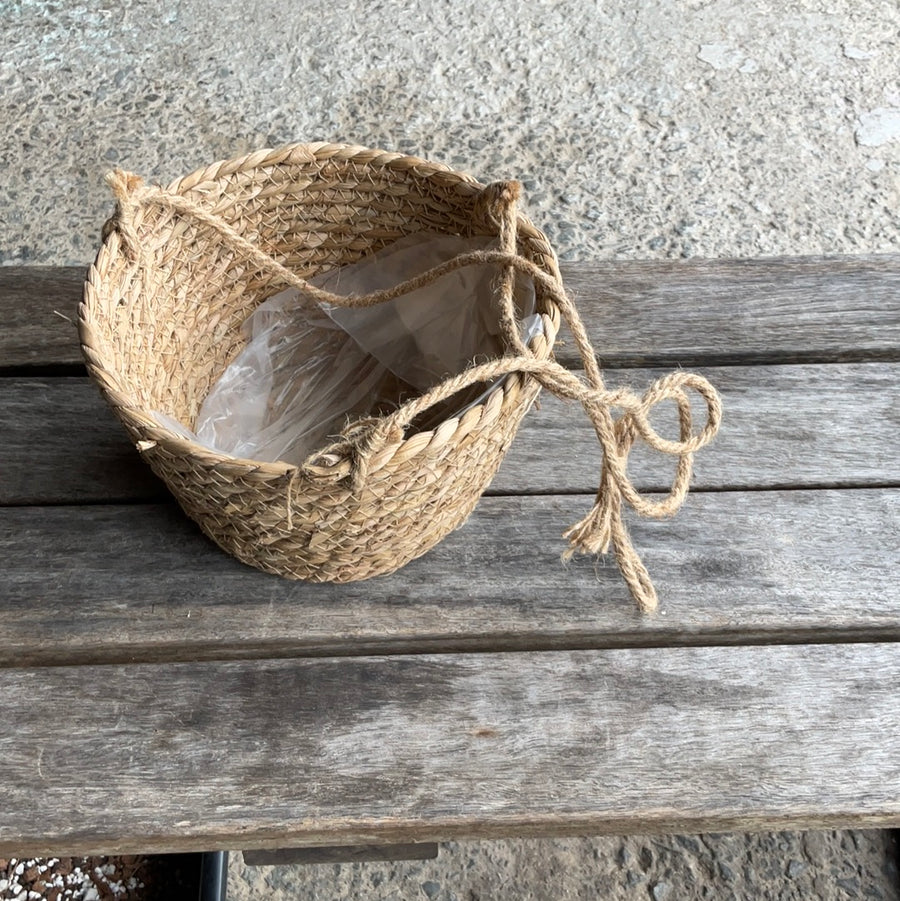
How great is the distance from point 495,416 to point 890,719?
0.34m

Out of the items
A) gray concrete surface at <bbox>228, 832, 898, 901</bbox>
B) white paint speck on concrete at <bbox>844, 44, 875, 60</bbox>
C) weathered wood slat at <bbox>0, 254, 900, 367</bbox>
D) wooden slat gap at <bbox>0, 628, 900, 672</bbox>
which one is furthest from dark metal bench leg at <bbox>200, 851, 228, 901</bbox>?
white paint speck on concrete at <bbox>844, 44, 875, 60</bbox>

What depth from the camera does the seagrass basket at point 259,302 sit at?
0.54 meters

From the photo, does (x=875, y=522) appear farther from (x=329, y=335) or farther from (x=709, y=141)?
(x=709, y=141)

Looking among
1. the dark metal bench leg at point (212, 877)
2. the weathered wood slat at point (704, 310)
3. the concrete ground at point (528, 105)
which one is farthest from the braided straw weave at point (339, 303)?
the concrete ground at point (528, 105)

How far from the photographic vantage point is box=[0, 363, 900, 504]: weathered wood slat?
29.2 inches

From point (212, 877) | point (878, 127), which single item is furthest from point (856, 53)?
point (212, 877)

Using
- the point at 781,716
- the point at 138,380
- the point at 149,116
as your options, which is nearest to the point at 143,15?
the point at 149,116

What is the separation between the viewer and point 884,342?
2.67ft

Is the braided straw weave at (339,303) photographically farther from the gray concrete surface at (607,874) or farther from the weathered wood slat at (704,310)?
the gray concrete surface at (607,874)

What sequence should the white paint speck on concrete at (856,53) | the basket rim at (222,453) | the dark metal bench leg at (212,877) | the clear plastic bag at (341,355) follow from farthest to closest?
the white paint speck on concrete at (856,53)
the dark metal bench leg at (212,877)
the clear plastic bag at (341,355)
the basket rim at (222,453)

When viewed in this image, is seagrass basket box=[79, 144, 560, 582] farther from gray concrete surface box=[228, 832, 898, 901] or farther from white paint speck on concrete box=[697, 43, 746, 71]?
white paint speck on concrete box=[697, 43, 746, 71]

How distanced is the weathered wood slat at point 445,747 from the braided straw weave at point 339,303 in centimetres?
8

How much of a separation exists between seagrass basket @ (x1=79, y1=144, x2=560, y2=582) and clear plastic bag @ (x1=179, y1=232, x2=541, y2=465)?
0.02m

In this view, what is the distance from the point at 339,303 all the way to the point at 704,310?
33 cm
